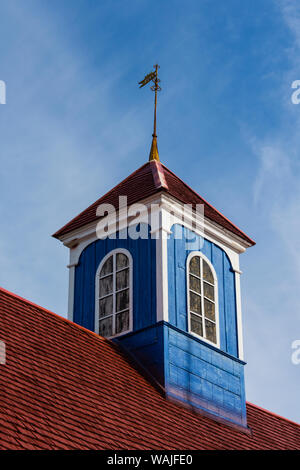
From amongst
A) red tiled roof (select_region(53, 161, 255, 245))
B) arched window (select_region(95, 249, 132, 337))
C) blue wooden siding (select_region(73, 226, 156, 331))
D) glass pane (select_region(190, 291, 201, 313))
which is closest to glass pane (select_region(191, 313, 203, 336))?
glass pane (select_region(190, 291, 201, 313))

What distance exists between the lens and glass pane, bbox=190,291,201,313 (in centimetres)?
1577

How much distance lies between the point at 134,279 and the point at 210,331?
1604mm

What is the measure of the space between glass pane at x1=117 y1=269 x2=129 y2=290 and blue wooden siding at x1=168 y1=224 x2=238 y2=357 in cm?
84

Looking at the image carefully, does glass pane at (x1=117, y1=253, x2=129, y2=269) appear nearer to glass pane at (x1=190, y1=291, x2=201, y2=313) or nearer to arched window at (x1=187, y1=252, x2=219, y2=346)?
arched window at (x1=187, y1=252, x2=219, y2=346)

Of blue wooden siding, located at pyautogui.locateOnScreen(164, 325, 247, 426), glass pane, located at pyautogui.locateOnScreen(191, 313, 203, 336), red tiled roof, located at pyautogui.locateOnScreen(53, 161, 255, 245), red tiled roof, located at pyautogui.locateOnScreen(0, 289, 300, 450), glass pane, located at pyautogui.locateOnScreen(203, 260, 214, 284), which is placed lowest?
red tiled roof, located at pyautogui.locateOnScreen(0, 289, 300, 450)

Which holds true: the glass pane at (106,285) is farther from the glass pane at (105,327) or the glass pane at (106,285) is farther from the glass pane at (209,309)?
the glass pane at (209,309)

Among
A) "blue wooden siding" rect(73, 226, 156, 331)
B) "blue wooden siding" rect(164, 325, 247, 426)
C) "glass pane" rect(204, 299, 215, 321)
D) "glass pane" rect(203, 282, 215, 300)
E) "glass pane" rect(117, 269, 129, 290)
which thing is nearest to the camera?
"blue wooden siding" rect(164, 325, 247, 426)

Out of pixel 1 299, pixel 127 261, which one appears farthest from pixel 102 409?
pixel 127 261

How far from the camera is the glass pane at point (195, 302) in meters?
15.8

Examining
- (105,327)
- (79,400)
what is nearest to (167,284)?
(105,327)

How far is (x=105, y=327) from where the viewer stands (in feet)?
51.9

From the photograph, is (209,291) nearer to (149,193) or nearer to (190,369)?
(190,369)

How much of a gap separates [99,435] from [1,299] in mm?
3456

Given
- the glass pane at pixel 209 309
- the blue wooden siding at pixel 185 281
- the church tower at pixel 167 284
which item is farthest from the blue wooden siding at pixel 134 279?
the glass pane at pixel 209 309
